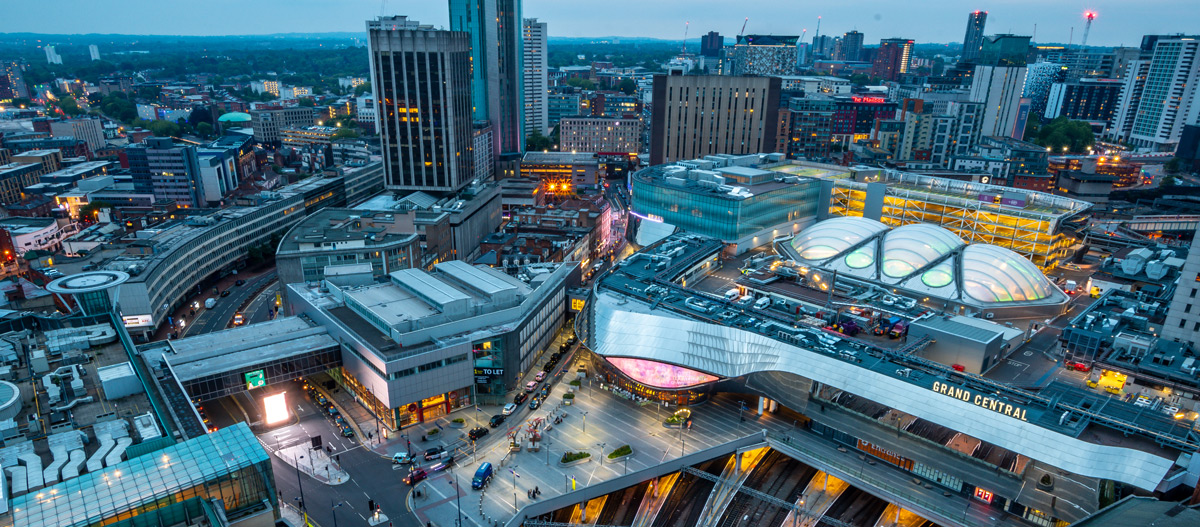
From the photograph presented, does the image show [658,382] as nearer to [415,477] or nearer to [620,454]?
[620,454]

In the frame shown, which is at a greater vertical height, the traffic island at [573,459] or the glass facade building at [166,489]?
the glass facade building at [166,489]

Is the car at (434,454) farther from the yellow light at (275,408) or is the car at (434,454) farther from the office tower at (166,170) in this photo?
the office tower at (166,170)

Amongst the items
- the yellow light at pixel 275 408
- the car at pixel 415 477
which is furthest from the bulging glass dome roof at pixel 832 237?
the yellow light at pixel 275 408

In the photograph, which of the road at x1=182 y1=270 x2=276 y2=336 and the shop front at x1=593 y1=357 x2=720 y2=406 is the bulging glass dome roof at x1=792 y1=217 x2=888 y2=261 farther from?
the road at x1=182 y1=270 x2=276 y2=336

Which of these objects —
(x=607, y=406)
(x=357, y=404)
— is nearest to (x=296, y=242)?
(x=357, y=404)

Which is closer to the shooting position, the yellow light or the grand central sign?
the grand central sign

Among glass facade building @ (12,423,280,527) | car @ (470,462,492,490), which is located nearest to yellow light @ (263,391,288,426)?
car @ (470,462,492,490)

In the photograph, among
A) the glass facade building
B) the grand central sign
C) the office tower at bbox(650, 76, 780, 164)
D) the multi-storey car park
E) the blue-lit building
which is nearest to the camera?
the glass facade building
